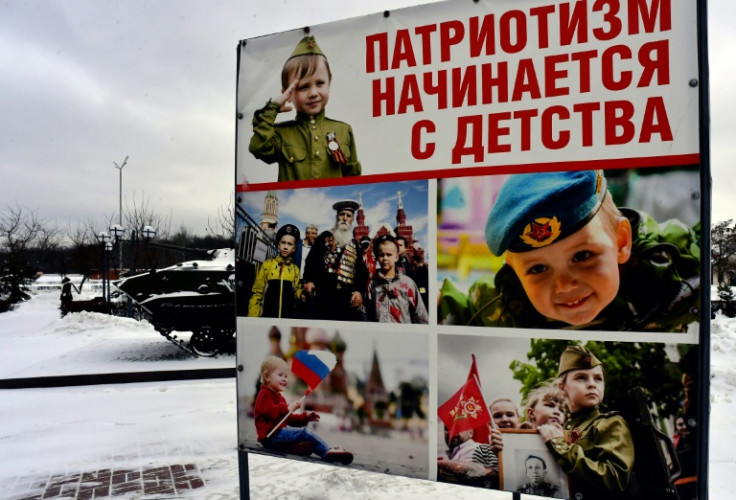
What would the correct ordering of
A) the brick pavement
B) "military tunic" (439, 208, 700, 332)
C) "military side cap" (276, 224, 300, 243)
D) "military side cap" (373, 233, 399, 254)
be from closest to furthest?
"military tunic" (439, 208, 700, 332), "military side cap" (373, 233, 399, 254), "military side cap" (276, 224, 300, 243), the brick pavement

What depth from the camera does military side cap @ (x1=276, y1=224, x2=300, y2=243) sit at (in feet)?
9.09

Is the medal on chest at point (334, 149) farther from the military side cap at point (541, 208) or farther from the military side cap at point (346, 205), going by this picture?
the military side cap at point (541, 208)

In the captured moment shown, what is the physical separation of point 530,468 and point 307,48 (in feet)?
6.92

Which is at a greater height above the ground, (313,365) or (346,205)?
(346,205)

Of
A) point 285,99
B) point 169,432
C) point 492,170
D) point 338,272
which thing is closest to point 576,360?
point 492,170

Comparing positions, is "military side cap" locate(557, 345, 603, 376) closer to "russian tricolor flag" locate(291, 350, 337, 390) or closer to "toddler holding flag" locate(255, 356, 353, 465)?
"russian tricolor flag" locate(291, 350, 337, 390)

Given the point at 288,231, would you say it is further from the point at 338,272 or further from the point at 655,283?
the point at 655,283

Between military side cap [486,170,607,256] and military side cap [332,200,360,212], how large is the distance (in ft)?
2.08

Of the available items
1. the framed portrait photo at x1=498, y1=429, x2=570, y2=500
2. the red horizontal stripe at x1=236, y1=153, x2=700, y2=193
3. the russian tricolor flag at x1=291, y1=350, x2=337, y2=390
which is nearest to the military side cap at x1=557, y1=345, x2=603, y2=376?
the framed portrait photo at x1=498, y1=429, x2=570, y2=500

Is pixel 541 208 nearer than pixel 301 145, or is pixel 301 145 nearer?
pixel 541 208

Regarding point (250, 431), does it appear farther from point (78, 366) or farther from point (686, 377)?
point (78, 366)

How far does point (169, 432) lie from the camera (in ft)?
18.2

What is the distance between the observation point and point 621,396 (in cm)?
215

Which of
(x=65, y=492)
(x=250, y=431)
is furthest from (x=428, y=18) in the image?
(x=65, y=492)
